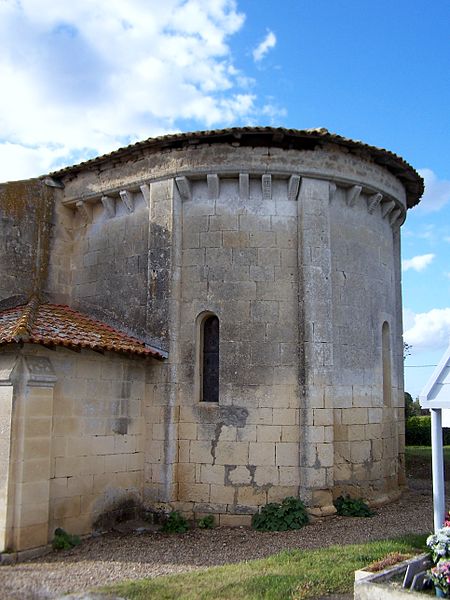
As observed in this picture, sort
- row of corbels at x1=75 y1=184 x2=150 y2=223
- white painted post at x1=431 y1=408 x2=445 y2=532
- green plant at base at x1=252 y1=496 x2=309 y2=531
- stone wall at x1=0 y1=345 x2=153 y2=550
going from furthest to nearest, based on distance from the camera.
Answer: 1. row of corbels at x1=75 y1=184 x2=150 y2=223
2. green plant at base at x1=252 y1=496 x2=309 y2=531
3. stone wall at x1=0 y1=345 x2=153 y2=550
4. white painted post at x1=431 y1=408 x2=445 y2=532

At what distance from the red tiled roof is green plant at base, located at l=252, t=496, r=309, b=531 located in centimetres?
309

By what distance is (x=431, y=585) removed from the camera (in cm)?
568

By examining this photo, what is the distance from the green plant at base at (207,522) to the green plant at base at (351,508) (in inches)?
83.4

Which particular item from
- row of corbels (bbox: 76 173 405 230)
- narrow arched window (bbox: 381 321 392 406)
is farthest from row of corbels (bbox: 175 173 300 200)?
narrow arched window (bbox: 381 321 392 406)

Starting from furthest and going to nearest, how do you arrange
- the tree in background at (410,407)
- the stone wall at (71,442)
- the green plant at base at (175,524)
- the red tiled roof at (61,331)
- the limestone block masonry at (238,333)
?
the tree in background at (410,407) → the limestone block masonry at (238,333) → the green plant at base at (175,524) → the red tiled roof at (61,331) → the stone wall at (71,442)

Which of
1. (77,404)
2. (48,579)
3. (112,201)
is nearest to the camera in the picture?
(48,579)

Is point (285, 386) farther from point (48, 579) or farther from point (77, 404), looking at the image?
point (48, 579)

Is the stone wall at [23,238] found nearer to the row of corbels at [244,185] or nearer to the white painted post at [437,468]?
the row of corbels at [244,185]

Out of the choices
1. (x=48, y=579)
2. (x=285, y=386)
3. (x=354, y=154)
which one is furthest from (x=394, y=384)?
(x=48, y=579)

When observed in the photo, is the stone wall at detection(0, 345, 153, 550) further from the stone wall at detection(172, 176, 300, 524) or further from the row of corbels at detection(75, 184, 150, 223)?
the row of corbels at detection(75, 184, 150, 223)

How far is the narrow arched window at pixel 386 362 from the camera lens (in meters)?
12.2

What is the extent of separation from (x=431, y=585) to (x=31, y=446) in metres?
5.57

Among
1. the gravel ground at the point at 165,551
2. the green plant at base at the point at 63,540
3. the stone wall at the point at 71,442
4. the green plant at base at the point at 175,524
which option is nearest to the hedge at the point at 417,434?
the gravel ground at the point at 165,551

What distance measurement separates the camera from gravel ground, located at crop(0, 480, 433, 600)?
720 cm
